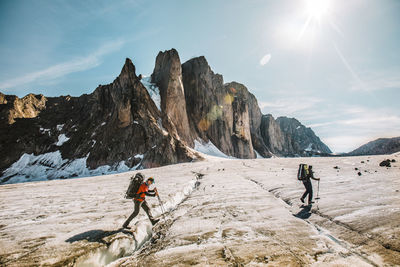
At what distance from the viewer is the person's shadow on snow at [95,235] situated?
480 cm

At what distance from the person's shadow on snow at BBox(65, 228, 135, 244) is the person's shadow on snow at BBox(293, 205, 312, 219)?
5117mm

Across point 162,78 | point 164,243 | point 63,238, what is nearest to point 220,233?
point 164,243

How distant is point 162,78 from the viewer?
62156mm

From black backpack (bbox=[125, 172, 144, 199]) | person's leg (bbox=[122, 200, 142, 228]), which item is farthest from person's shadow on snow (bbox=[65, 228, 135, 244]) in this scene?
black backpack (bbox=[125, 172, 144, 199])

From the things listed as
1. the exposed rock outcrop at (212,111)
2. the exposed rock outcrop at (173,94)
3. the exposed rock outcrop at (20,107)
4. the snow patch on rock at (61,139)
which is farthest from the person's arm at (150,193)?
the exposed rock outcrop at (20,107)

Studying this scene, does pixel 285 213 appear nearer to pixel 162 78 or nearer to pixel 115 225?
pixel 115 225

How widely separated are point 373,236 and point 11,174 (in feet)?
240

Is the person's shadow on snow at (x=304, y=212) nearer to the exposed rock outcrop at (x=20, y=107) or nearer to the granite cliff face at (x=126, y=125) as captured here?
the granite cliff face at (x=126, y=125)

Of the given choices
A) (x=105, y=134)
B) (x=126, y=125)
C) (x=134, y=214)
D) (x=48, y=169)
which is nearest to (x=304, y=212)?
(x=134, y=214)

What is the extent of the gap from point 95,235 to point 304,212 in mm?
6401

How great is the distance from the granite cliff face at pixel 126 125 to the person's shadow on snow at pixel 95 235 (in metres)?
35.6

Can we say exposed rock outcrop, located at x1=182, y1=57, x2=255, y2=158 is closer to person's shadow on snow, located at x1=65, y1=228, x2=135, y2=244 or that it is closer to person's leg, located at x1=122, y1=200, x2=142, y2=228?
person's leg, located at x1=122, y1=200, x2=142, y2=228

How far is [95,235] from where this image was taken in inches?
200

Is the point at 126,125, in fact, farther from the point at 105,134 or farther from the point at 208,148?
the point at 208,148
